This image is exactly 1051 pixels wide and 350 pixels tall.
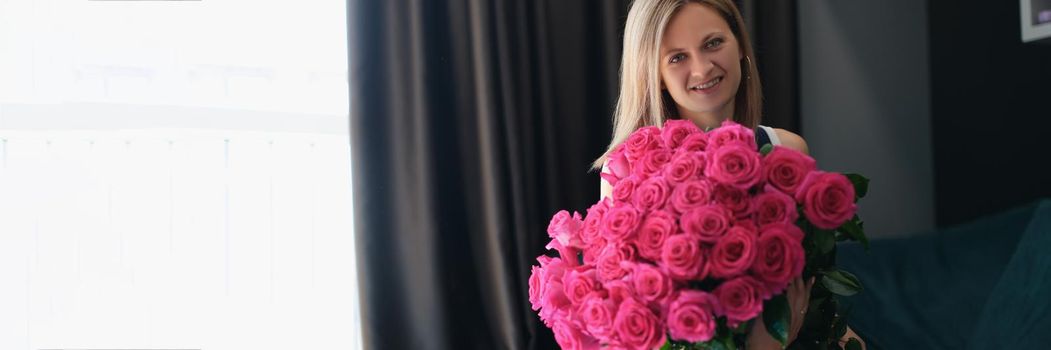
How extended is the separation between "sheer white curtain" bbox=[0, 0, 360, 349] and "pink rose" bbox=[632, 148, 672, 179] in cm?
142

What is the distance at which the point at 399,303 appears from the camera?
2348 millimetres

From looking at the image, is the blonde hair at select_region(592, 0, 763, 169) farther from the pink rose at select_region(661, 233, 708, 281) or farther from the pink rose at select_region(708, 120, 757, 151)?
the pink rose at select_region(661, 233, 708, 281)

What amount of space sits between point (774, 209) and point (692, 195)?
0.09 meters

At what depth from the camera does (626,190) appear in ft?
3.50

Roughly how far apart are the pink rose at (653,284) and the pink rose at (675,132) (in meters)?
0.21

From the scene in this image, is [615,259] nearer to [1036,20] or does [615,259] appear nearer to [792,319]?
[792,319]

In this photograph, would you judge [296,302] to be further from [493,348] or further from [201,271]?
[493,348]

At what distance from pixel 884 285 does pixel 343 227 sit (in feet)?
4.67

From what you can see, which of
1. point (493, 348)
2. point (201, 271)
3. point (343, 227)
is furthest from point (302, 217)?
point (493, 348)

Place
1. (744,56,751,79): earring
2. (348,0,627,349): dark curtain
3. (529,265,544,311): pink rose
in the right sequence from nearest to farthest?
(529,265,544,311): pink rose → (744,56,751,79): earring → (348,0,627,349): dark curtain

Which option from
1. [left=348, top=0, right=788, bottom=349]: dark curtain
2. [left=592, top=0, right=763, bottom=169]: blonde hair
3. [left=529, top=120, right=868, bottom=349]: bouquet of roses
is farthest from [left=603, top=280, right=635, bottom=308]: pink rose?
[left=348, top=0, right=788, bottom=349]: dark curtain

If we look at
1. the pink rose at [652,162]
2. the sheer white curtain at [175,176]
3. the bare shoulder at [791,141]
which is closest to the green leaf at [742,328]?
the pink rose at [652,162]

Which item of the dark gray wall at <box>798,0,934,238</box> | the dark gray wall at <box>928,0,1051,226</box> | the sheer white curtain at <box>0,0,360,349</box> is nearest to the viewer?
the sheer white curtain at <box>0,0,360,349</box>

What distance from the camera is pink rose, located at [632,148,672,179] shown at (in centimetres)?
107
